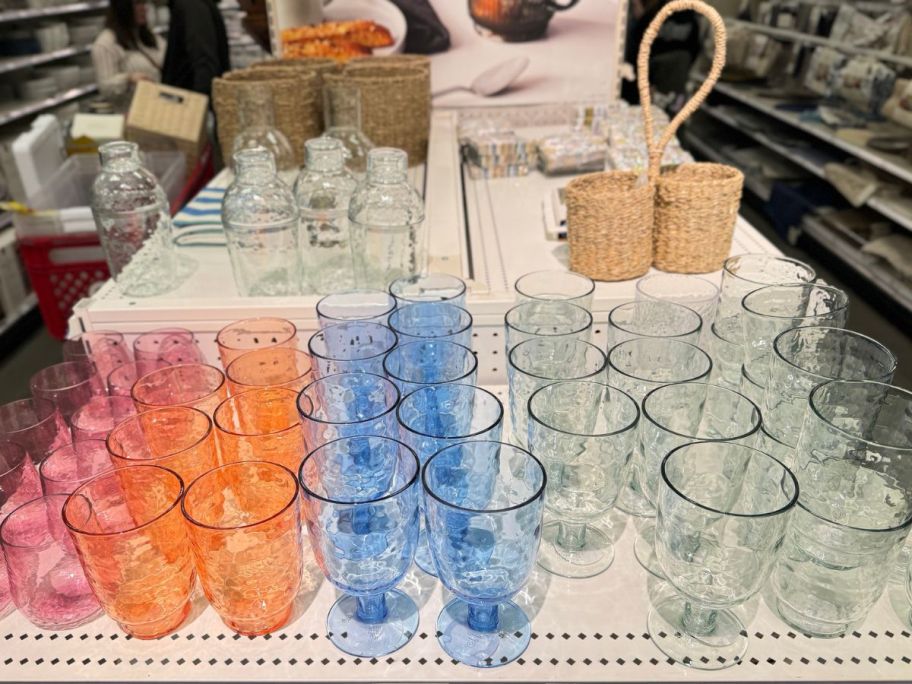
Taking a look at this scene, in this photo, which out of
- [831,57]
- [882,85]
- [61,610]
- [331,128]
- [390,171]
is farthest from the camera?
[831,57]

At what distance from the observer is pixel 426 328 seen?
130cm

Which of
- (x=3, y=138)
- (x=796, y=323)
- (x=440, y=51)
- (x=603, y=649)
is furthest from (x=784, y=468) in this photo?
(x=3, y=138)

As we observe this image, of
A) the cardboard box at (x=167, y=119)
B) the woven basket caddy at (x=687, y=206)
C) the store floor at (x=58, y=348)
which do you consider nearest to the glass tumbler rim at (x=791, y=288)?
the woven basket caddy at (x=687, y=206)

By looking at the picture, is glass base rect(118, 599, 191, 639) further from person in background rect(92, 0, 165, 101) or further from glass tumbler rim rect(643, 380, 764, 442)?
person in background rect(92, 0, 165, 101)

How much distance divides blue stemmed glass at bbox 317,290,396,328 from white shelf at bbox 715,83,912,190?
333 cm

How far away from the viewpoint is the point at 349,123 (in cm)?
233

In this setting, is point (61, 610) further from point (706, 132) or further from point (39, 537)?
point (706, 132)

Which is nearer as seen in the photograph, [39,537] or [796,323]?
→ [39,537]

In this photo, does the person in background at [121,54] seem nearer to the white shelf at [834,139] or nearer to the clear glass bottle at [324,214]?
the clear glass bottle at [324,214]

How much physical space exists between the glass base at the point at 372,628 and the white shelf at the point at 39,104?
473cm

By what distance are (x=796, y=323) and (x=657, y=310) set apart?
0.23m

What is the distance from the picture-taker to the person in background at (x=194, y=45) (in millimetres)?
3725

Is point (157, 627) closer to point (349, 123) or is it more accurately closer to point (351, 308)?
point (351, 308)

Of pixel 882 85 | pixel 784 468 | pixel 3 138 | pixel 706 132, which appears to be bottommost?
pixel 706 132
